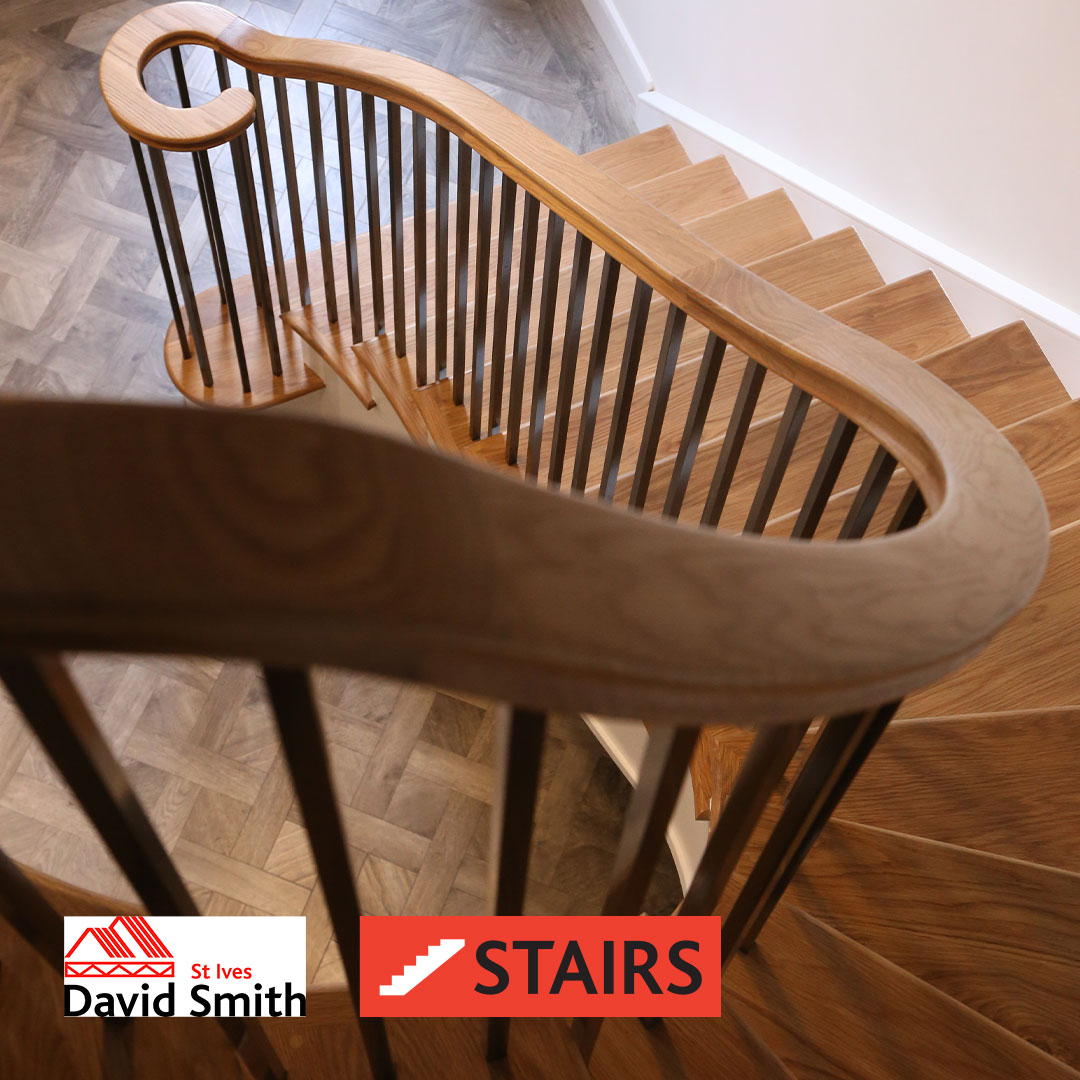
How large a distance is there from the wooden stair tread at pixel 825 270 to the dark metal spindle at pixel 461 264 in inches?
36.9

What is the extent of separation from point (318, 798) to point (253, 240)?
2138mm

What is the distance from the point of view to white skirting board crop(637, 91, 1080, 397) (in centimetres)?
250

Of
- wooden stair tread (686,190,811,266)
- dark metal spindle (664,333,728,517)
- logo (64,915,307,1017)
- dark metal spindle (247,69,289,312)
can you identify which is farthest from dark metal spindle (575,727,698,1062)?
wooden stair tread (686,190,811,266)

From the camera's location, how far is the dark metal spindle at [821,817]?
2.98ft

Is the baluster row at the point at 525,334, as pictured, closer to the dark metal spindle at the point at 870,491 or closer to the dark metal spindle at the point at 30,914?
the dark metal spindle at the point at 870,491

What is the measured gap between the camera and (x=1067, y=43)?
7.36 ft

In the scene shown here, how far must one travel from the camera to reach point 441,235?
2064 millimetres

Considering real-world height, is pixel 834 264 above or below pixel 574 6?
below

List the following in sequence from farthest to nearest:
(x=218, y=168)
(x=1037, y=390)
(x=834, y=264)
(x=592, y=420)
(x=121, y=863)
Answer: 1. (x=218, y=168)
2. (x=834, y=264)
3. (x=1037, y=390)
4. (x=592, y=420)
5. (x=121, y=863)

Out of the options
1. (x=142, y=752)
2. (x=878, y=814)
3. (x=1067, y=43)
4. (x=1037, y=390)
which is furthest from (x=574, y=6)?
(x=878, y=814)

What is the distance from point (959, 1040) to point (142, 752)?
82.1 inches

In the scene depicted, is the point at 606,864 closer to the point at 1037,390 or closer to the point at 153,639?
the point at 1037,390

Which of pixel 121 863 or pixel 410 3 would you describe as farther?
pixel 410 3

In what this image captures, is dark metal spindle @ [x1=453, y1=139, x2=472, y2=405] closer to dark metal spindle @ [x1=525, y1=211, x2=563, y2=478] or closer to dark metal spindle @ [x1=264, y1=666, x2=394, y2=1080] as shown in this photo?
dark metal spindle @ [x1=525, y1=211, x2=563, y2=478]
